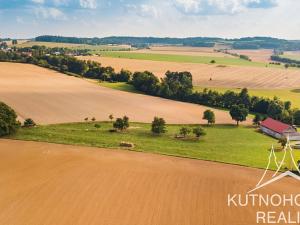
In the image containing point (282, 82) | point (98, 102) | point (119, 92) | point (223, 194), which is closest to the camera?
point (223, 194)

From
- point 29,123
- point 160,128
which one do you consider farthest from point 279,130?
point 29,123

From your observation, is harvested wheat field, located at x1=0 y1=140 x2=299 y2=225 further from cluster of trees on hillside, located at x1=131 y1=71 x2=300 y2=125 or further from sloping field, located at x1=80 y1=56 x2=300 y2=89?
sloping field, located at x1=80 y1=56 x2=300 y2=89

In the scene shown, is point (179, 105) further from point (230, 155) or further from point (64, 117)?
point (230, 155)

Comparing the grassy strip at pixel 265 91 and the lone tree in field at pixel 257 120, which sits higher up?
the grassy strip at pixel 265 91

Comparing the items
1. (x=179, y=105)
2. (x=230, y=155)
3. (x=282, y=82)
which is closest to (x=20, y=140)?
(x=230, y=155)

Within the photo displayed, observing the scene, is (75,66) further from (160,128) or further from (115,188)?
(115,188)

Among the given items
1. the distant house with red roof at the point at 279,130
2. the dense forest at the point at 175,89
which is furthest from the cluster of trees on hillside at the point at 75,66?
the distant house with red roof at the point at 279,130

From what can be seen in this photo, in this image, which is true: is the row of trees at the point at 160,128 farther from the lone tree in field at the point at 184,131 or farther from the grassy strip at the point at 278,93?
the grassy strip at the point at 278,93
